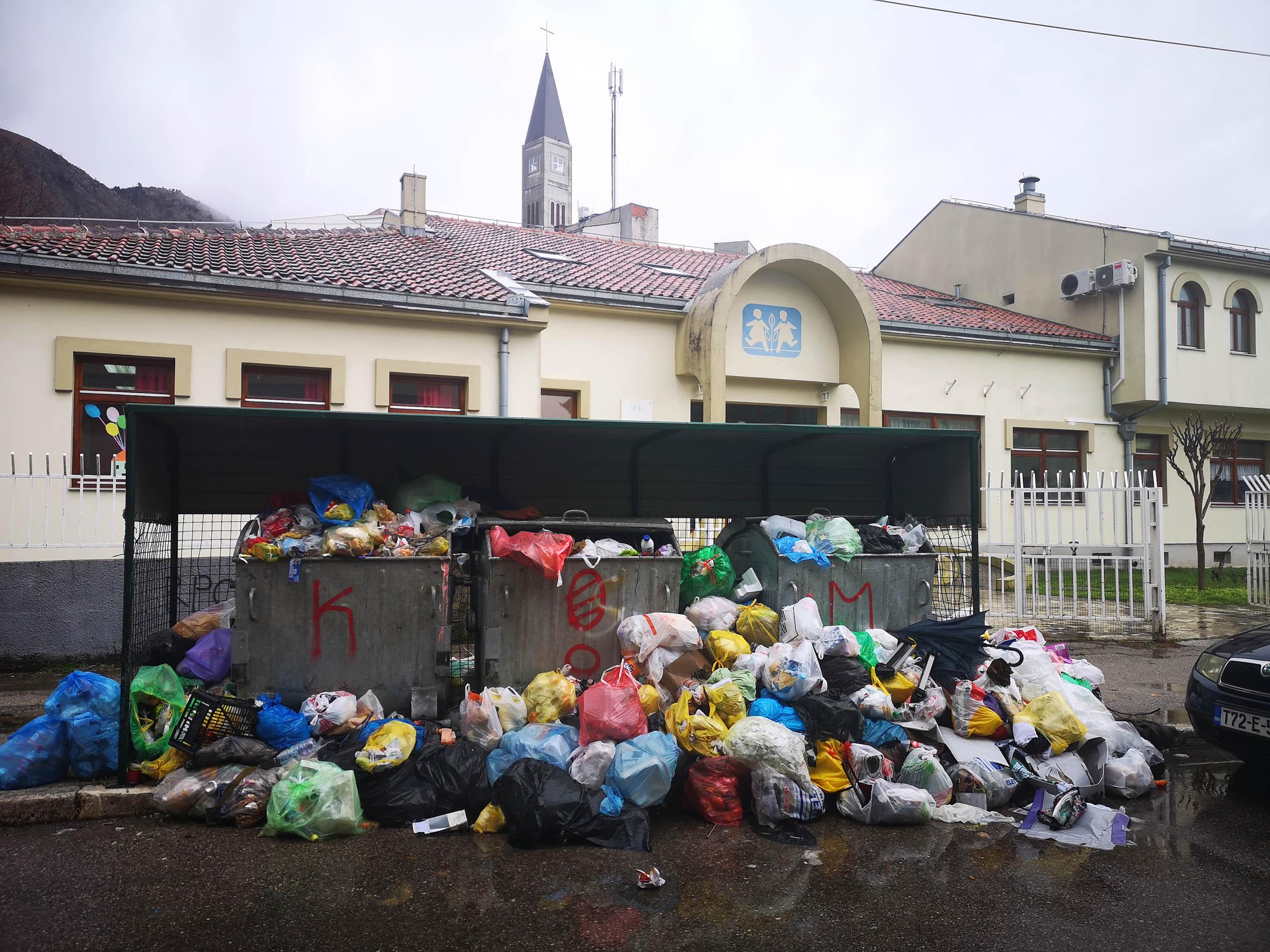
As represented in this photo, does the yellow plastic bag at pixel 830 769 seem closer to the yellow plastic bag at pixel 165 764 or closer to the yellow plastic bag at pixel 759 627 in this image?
the yellow plastic bag at pixel 759 627

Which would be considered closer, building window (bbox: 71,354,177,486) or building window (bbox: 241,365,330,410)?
building window (bbox: 71,354,177,486)

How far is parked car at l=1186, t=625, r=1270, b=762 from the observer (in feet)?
15.9

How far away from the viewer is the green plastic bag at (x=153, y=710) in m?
4.81

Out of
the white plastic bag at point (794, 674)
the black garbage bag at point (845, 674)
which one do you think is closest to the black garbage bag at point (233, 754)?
the white plastic bag at point (794, 674)

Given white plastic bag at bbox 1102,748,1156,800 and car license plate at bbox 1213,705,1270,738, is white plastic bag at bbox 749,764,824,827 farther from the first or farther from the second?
car license plate at bbox 1213,705,1270,738

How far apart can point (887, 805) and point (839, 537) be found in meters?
2.30

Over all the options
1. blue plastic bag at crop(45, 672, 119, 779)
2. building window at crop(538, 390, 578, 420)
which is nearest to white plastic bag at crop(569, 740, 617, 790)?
blue plastic bag at crop(45, 672, 119, 779)

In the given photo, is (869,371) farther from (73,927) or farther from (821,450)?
(73,927)

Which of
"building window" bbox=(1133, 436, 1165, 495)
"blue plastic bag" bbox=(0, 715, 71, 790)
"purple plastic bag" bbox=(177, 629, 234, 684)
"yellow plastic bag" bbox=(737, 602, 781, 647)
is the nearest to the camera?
"blue plastic bag" bbox=(0, 715, 71, 790)

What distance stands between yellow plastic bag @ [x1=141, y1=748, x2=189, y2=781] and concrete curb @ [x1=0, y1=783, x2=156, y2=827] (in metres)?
0.13

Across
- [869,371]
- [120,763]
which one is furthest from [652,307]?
[120,763]

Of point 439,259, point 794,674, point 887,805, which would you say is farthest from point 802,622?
point 439,259

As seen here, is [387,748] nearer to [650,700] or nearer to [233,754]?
[233,754]

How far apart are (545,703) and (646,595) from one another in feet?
3.46
